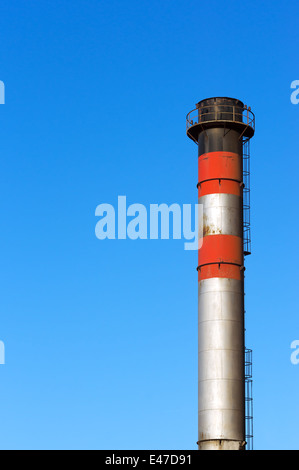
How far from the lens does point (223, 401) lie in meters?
56.7

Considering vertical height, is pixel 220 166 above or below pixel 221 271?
above

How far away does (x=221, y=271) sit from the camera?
5891 centimetres

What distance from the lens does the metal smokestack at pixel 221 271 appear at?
5681cm

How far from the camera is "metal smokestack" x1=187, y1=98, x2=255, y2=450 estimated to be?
5681cm

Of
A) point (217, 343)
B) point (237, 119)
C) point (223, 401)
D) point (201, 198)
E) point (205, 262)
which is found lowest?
point (223, 401)
